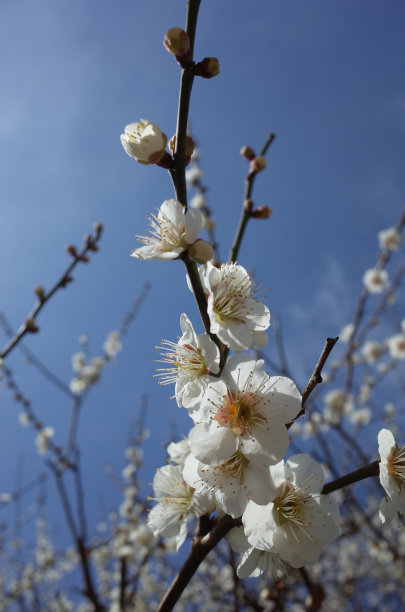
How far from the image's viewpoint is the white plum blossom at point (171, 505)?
1138mm

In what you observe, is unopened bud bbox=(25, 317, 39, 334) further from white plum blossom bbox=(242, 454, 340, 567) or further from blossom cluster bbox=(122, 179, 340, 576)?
white plum blossom bbox=(242, 454, 340, 567)

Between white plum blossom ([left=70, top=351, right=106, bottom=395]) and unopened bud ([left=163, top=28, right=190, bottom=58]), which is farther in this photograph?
white plum blossom ([left=70, top=351, right=106, bottom=395])

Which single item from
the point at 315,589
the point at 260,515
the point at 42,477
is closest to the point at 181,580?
the point at 260,515

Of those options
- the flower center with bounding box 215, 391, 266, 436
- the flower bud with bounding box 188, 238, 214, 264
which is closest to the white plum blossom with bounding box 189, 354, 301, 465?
the flower center with bounding box 215, 391, 266, 436

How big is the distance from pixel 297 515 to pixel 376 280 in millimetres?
5203

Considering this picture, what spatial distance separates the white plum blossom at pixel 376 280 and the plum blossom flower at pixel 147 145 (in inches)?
201

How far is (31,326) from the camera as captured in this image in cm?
223

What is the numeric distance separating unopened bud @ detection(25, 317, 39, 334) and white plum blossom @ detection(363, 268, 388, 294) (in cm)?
451

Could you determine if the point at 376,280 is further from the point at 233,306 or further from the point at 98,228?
the point at 233,306

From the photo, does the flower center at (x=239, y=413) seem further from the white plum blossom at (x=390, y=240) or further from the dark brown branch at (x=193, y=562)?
the white plum blossom at (x=390, y=240)

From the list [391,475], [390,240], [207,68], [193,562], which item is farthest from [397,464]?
[390,240]

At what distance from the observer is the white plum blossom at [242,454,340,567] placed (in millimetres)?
899

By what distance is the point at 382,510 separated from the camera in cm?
90

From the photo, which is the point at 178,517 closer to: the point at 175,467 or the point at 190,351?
the point at 175,467
